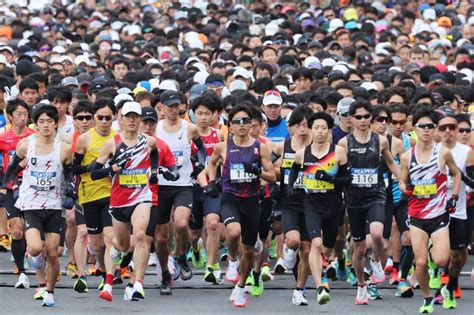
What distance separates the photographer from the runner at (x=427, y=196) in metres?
15.5

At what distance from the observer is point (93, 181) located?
1656 centimetres

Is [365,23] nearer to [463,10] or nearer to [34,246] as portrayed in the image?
[463,10]

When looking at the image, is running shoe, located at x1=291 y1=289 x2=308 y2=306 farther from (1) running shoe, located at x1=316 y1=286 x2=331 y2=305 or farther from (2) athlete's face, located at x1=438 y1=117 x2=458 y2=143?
(2) athlete's face, located at x1=438 y1=117 x2=458 y2=143

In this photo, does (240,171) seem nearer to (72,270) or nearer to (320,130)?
(320,130)

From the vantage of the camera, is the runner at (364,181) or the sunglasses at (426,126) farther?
the runner at (364,181)

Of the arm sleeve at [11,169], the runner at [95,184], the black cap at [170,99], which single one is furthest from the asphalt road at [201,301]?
the black cap at [170,99]

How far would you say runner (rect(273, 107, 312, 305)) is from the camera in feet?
52.4

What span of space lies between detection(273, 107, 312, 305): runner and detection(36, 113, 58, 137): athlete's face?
2.41 metres

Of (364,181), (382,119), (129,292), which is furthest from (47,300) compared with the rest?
(382,119)

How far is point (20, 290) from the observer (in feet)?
55.4

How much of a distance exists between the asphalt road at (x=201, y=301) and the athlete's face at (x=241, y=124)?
1724 millimetres

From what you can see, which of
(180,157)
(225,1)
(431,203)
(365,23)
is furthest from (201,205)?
(225,1)

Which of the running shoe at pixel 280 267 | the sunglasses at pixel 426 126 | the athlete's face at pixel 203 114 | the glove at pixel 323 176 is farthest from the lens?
the running shoe at pixel 280 267

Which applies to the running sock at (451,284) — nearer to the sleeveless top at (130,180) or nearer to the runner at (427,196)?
the runner at (427,196)
